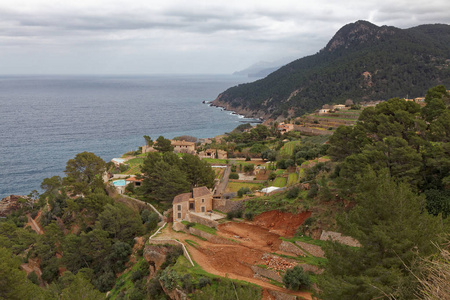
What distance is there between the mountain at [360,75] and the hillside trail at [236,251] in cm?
7562

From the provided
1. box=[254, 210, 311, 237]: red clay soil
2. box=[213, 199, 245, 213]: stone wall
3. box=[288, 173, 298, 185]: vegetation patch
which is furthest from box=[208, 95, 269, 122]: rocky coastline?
box=[254, 210, 311, 237]: red clay soil

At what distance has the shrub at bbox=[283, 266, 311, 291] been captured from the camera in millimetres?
15945

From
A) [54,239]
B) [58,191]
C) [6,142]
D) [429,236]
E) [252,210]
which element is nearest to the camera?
[429,236]

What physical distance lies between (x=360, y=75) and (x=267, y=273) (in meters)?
107

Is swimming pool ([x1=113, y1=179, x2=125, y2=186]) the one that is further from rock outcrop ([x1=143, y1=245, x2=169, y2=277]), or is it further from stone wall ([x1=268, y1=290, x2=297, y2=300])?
stone wall ([x1=268, y1=290, x2=297, y2=300])

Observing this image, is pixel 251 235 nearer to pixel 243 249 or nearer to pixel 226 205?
pixel 243 249

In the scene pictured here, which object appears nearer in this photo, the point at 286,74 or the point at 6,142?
the point at 6,142

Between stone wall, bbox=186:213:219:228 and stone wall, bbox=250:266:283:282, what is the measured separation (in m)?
6.12

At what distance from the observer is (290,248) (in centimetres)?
1950

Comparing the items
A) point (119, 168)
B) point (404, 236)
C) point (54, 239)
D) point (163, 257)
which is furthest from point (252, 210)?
point (119, 168)

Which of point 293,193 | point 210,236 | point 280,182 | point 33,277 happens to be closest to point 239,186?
point 280,182

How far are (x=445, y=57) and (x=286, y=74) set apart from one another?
215 ft

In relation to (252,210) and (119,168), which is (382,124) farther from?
(119,168)

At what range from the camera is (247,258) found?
65.1ft
